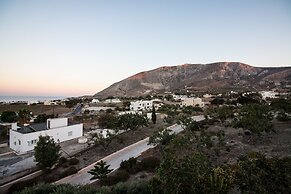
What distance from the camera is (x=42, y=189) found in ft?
42.1

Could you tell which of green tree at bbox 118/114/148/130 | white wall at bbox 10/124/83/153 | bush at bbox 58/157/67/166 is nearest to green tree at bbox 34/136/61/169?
bush at bbox 58/157/67/166

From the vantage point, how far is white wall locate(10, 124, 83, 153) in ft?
93.7

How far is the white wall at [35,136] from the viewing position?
2856cm

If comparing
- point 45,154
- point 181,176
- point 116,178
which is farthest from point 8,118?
point 181,176

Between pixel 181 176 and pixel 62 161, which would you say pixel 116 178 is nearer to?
pixel 62 161

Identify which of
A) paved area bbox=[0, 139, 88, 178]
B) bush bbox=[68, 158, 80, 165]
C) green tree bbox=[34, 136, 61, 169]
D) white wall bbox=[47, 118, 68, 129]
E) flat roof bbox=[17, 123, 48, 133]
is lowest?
paved area bbox=[0, 139, 88, 178]

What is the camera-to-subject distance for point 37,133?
2969 cm

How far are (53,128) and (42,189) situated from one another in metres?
20.3

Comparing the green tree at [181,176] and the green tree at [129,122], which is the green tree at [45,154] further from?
the green tree at [129,122]

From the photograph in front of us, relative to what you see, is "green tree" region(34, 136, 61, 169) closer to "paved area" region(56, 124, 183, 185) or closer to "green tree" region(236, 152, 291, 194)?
"paved area" region(56, 124, 183, 185)

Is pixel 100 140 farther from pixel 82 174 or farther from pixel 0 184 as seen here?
pixel 0 184

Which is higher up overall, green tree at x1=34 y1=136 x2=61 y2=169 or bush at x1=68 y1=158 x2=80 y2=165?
green tree at x1=34 y1=136 x2=61 y2=169

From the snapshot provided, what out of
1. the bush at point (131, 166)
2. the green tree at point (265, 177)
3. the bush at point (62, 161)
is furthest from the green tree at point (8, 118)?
the green tree at point (265, 177)

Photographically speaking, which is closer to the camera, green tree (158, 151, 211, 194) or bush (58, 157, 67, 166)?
green tree (158, 151, 211, 194)
